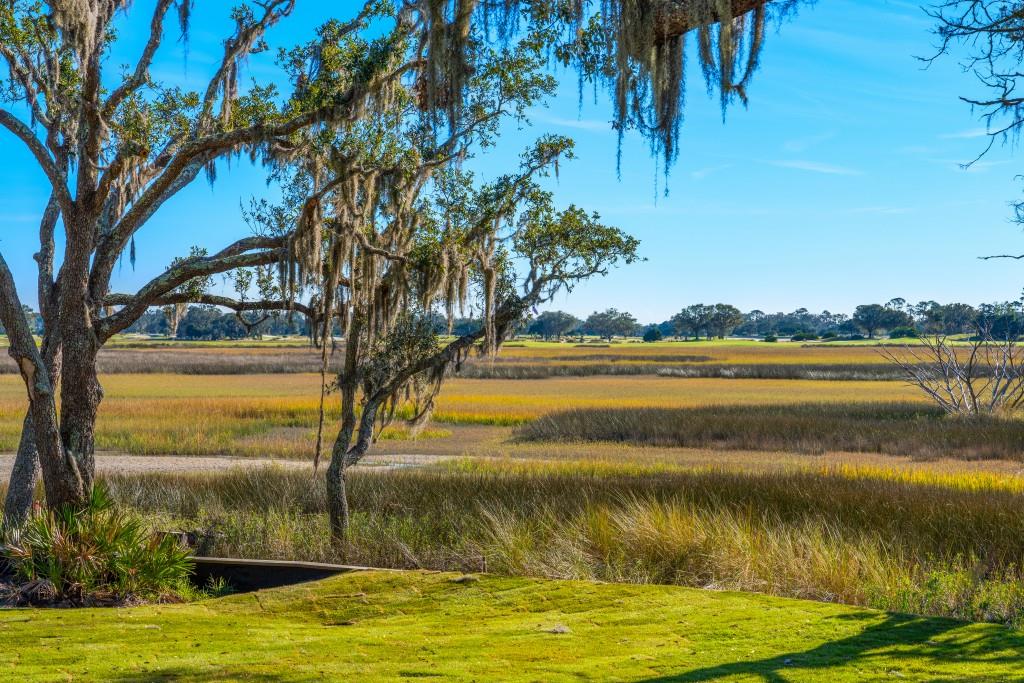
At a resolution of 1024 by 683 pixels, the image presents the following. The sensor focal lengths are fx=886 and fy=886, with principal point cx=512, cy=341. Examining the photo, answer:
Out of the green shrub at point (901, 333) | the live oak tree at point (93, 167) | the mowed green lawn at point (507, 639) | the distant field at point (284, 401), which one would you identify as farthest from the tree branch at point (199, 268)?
the green shrub at point (901, 333)

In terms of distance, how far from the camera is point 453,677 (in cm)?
530

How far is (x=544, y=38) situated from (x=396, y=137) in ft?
8.15

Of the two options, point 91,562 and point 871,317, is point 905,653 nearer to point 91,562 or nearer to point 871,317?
point 91,562

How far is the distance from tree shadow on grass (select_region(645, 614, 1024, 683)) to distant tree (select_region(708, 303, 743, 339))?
621 feet

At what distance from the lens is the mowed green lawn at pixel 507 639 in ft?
17.9

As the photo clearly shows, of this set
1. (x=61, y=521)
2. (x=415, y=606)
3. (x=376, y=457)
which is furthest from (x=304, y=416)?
(x=415, y=606)

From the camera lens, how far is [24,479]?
1086 centimetres

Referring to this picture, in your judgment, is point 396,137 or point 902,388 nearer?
point 396,137

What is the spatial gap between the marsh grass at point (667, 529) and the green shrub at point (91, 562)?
2.23 metres

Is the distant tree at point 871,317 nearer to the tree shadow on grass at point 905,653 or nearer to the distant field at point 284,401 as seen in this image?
the distant field at point 284,401

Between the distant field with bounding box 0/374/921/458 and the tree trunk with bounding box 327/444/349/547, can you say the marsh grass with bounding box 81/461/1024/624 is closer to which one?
the tree trunk with bounding box 327/444/349/547

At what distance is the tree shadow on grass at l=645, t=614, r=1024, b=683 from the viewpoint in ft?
17.3

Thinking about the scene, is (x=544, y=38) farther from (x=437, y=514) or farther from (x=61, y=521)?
(x=61, y=521)

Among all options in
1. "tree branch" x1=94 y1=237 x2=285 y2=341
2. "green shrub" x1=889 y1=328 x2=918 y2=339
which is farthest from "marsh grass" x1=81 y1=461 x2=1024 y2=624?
"green shrub" x1=889 y1=328 x2=918 y2=339
